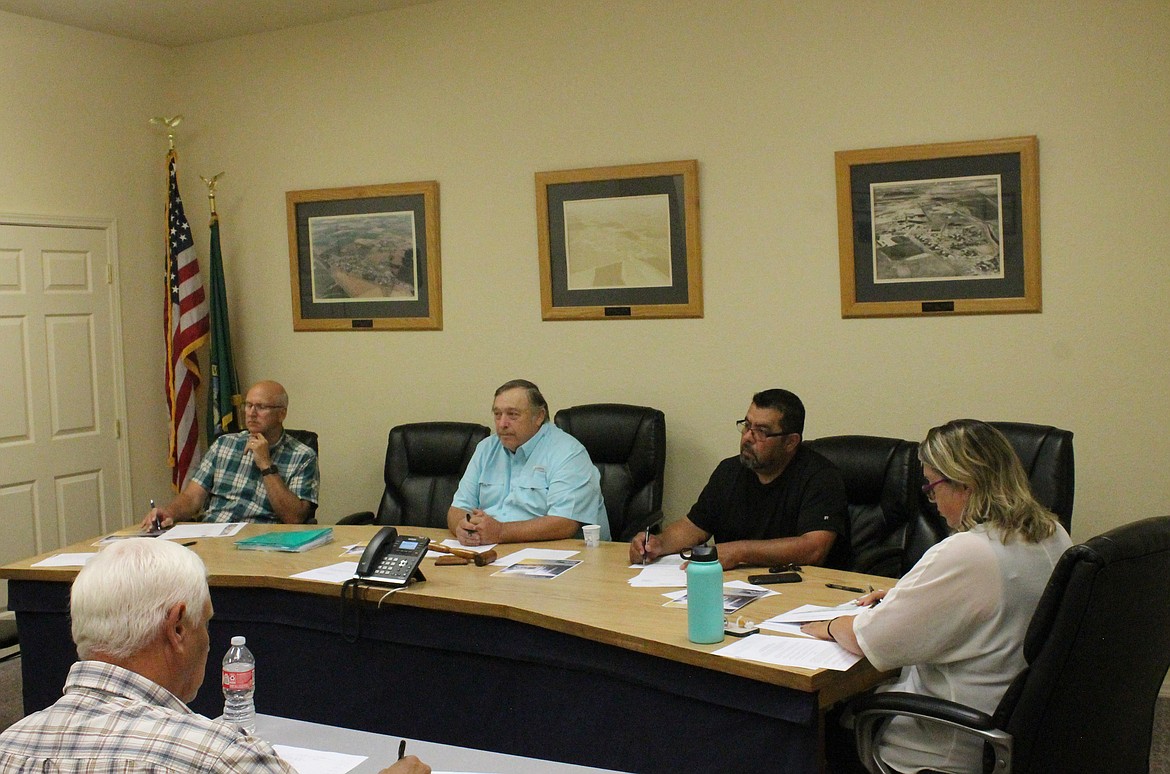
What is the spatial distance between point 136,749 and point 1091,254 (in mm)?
3707

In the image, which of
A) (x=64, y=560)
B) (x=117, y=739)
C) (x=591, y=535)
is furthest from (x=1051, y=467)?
(x=64, y=560)

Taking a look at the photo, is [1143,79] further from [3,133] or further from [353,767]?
[3,133]

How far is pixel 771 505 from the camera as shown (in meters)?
3.61

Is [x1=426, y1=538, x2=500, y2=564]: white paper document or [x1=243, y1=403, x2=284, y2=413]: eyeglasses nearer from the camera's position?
[x1=426, y1=538, x2=500, y2=564]: white paper document

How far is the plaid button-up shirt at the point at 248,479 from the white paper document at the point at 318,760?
99.0 inches

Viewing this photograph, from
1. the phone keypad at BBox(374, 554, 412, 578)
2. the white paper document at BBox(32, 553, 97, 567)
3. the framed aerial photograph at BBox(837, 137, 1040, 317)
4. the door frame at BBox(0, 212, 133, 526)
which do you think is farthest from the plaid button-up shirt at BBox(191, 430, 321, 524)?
the framed aerial photograph at BBox(837, 137, 1040, 317)

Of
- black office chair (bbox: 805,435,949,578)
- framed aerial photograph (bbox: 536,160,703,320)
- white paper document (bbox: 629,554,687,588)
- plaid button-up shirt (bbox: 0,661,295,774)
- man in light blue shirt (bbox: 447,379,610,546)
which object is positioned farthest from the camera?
framed aerial photograph (bbox: 536,160,703,320)

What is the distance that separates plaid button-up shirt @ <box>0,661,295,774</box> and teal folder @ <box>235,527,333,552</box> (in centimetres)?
214

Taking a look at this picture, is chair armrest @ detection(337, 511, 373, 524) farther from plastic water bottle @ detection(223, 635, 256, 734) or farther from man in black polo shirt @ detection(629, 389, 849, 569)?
plastic water bottle @ detection(223, 635, 256, 734)

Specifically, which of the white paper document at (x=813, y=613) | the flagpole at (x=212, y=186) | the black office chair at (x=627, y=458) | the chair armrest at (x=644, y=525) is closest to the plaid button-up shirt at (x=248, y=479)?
the black office chair at (x=627, y=458)

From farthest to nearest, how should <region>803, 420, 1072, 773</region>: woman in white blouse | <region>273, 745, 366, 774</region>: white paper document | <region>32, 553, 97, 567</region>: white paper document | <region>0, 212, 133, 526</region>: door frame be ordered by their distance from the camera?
1. <region>0, 212, 133, 526</region>: door frame
2. <region>32, 553, 97, 567</region>: white paper document
3. <region>803, 420, 1072, 773</region>: woman in white blouse
4. <region>273, 745, 366, 774</region>: white paper document

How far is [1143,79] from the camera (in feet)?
12.9

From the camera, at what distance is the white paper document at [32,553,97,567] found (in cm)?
361

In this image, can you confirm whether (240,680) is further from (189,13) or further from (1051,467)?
(189,13)
